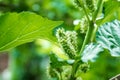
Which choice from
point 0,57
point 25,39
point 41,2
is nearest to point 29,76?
point 41,2

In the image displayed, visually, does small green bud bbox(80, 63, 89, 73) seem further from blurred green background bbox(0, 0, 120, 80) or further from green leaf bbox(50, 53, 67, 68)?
blurred green background bbox(0, 0, 120, 80)

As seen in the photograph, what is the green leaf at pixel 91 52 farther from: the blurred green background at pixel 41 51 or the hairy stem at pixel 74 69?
the blurred green background at pixel 41 51

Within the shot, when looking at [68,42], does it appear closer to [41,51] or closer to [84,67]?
[84,67]

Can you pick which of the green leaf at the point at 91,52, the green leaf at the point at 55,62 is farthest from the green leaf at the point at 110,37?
the green leaf at the point at 55,62

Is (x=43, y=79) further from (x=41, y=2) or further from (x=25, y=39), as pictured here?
(x=25, y=39)

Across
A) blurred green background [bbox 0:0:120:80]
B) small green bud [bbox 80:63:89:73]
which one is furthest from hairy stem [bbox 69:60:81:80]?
blurred green background [bbox 0:0:120:80]

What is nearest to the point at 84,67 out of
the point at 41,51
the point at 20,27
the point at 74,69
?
the point at 74,69
